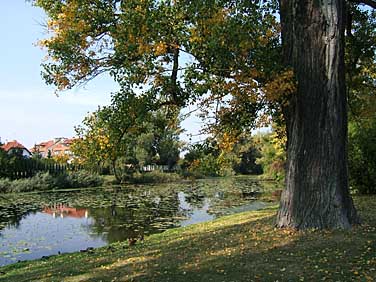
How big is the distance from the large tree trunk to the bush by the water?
3025cm

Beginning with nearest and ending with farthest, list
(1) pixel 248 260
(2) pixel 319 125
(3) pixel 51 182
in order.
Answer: (1) pixel 248 260, (2) pixel 319 125, (3) pixel 51 182

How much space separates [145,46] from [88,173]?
33268mm

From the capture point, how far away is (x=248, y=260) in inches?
257

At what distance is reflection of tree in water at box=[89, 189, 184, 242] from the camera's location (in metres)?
15.6

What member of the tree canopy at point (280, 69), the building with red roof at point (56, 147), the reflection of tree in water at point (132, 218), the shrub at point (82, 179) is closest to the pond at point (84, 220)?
the reflection of tree in water at point (132, 218)

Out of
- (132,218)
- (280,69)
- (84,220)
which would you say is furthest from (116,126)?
(84,220)

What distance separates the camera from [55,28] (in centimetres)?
1155

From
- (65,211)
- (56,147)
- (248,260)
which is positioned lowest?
(65,211)

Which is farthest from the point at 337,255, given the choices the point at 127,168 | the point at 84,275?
the point at 127,168

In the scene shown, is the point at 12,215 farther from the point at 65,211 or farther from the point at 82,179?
the point at 82,179

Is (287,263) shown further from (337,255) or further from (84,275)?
(84,275)

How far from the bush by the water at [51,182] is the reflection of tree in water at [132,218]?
12.5 metres

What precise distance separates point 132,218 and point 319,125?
12.7 m

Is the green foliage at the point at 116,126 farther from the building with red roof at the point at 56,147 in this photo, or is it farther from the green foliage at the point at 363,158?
the green foliage at the point at 363,158
